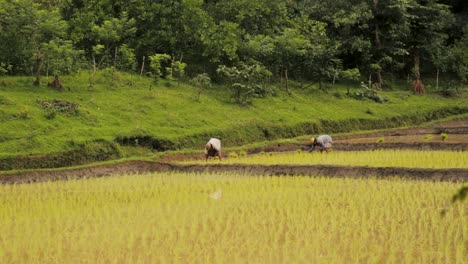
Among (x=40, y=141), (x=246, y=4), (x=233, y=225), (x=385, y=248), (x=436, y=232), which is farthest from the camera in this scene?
(x=246, y=4)

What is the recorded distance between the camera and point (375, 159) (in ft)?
51.9

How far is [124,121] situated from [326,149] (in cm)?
597

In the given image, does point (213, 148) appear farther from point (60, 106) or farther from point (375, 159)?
point (60, 106)

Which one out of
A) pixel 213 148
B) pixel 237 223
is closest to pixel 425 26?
pixel 213 148

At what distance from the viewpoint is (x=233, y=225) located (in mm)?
7941

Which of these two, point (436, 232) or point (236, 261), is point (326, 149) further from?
point (236, 261)

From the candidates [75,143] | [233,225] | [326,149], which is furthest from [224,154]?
[233,225]

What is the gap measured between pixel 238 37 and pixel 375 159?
42.0 feet

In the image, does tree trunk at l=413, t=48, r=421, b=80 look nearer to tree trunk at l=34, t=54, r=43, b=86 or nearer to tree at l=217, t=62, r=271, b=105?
tree at l=217, t=62, r=271, b=105

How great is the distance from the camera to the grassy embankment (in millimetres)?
16891

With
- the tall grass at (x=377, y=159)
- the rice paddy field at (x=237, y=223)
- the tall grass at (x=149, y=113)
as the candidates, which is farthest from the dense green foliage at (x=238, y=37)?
the rice paddy field at (x=237, y=223)

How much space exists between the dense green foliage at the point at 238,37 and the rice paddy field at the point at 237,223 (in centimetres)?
1029

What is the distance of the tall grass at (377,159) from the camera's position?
46.6 feet

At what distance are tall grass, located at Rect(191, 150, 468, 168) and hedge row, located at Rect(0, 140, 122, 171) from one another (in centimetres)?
328
